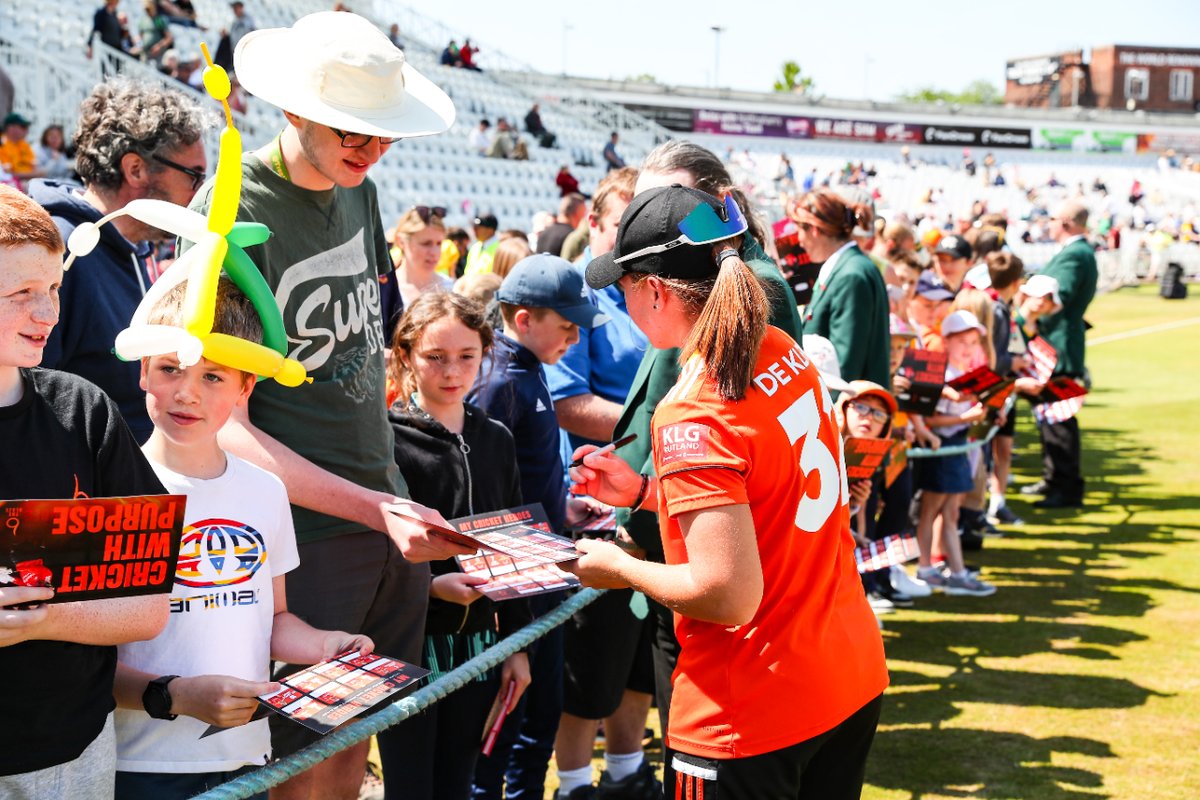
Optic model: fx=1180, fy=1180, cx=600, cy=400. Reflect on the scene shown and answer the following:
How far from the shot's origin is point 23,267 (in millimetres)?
1940

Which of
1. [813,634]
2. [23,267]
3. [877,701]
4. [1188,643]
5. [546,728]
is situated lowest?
[1188,643]

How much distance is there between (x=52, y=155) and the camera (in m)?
14.0

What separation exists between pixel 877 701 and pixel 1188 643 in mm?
4539

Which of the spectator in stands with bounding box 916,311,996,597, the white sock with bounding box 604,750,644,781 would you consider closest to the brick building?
the spectator in stands with bounding box 916,311,996,597

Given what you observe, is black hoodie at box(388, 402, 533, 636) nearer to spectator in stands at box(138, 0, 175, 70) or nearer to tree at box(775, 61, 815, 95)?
spectator in stands at box(138, 0, 175, 70)

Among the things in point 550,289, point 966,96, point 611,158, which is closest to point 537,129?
point 611,158

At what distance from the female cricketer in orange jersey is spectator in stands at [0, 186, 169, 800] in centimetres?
93

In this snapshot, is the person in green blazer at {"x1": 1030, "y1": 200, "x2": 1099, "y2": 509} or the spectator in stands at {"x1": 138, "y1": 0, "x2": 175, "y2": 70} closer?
the person in green blazer at {"x1": 1030, "y1": 200, "x2": 1099, "y2": 509}

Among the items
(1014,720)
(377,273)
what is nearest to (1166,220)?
(1014,720)

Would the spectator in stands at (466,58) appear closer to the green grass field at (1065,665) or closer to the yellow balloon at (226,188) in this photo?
the green grass field at (1065,665)

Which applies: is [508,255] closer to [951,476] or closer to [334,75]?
[951,476]

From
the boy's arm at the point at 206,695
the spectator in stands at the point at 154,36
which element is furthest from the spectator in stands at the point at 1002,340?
the spectator in stands at the point at 154,36

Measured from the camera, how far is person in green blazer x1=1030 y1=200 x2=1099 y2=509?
9367 millimetres

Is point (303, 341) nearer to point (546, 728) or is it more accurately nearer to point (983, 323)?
point (546, 728)
